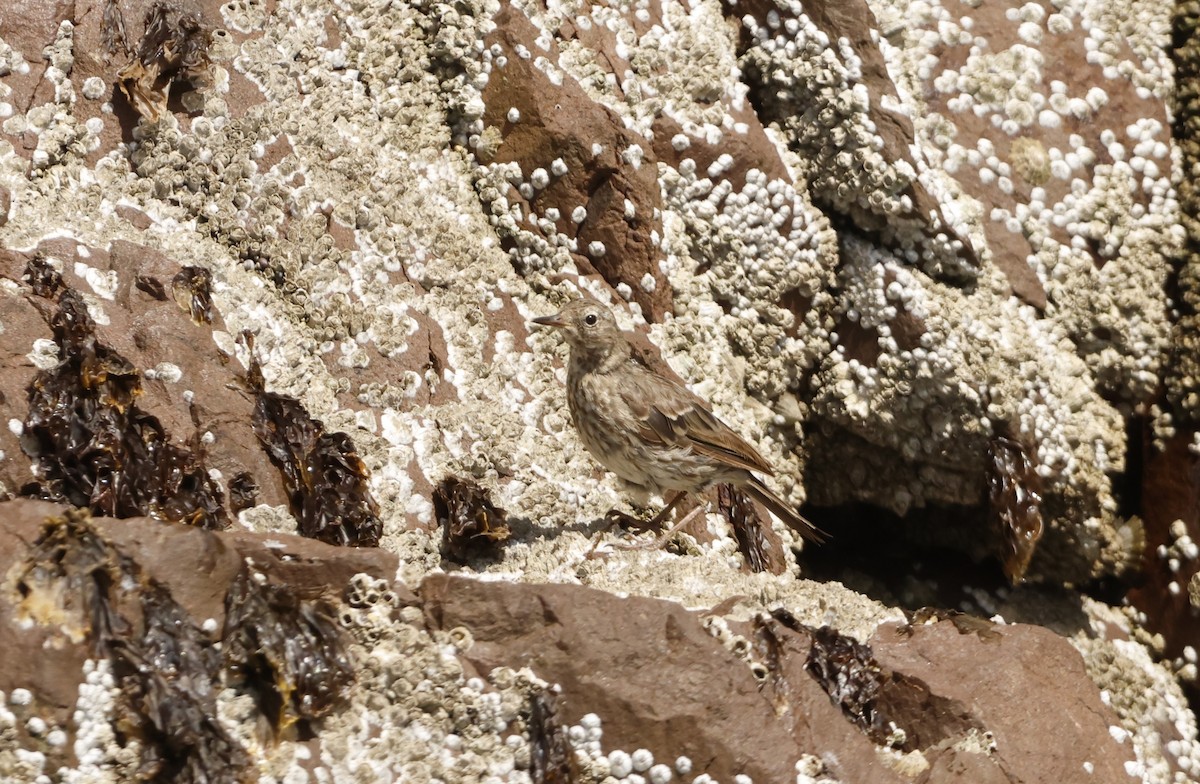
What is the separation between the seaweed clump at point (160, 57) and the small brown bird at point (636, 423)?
6.42 ft

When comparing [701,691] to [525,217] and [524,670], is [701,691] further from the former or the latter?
[525,217]

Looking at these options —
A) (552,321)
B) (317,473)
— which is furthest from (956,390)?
(317,473)

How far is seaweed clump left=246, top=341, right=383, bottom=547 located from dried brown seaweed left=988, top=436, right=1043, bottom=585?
3245 millimetres

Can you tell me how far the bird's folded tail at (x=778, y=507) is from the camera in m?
6.45

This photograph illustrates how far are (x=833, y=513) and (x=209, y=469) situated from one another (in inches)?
151

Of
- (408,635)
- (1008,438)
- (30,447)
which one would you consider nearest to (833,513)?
(1008,438)

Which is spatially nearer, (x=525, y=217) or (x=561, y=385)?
(x=561, y=385)

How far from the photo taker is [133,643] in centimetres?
396

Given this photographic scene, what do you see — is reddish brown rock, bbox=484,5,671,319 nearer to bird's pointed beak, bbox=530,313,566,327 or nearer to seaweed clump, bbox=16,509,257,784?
bird's pointed beak, bbox=530,313,566,327

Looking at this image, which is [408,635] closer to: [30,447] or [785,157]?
[30,447]

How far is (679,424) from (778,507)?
0.76 metres

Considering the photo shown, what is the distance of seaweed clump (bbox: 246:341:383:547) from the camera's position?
5074 mm

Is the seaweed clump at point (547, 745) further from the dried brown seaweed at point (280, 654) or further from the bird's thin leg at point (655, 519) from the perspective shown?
the bird's thin leg at point (655, 519)

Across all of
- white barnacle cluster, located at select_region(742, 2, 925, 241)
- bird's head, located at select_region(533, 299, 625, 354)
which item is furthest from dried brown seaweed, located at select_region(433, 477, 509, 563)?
white barnacle cluster, located at select_region(742, 2, 925, 241)
